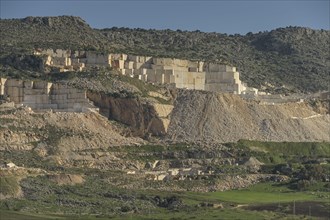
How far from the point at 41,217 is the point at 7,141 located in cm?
2188

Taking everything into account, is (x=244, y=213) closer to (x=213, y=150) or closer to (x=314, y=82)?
(x=213, y=150)

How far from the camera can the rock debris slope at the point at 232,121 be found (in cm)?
11744

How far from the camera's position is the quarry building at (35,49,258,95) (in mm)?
125188

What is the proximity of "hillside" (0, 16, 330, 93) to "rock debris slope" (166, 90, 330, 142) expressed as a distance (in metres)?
13.8

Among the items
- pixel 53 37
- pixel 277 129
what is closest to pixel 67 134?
pixel 277 129

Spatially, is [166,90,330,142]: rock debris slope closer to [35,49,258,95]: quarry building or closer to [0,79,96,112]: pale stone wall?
[35,49,258,95]: quarry building

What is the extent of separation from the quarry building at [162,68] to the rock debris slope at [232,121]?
3.92 metres

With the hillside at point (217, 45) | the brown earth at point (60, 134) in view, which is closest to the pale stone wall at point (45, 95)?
the brown earth at point (60, 134)

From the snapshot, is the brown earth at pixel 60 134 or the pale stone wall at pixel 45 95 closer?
the brown earth at pixel 60 134

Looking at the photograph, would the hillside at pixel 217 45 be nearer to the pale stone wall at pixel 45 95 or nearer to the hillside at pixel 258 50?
the hillside at pixel 258 50

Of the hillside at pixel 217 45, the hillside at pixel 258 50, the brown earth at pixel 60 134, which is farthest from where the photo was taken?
the hillside at pixel 258 50

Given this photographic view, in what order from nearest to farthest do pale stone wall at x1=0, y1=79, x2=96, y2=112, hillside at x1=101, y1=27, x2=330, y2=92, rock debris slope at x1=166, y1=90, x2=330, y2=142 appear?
pale stone wall at x1=0, y1=79, x2=96, y2=112, rock debris slope at x1=166, y1=90, x2=330, y2=142, hillside at x1=101, y1=27, x2=330, y2=92

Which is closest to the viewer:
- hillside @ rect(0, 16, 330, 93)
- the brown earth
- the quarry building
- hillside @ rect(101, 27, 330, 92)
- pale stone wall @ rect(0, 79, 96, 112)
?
the brown earth

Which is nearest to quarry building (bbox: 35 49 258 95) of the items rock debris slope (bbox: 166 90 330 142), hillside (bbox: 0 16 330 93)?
rock debris slope (bbox: 166 90 330 142)
